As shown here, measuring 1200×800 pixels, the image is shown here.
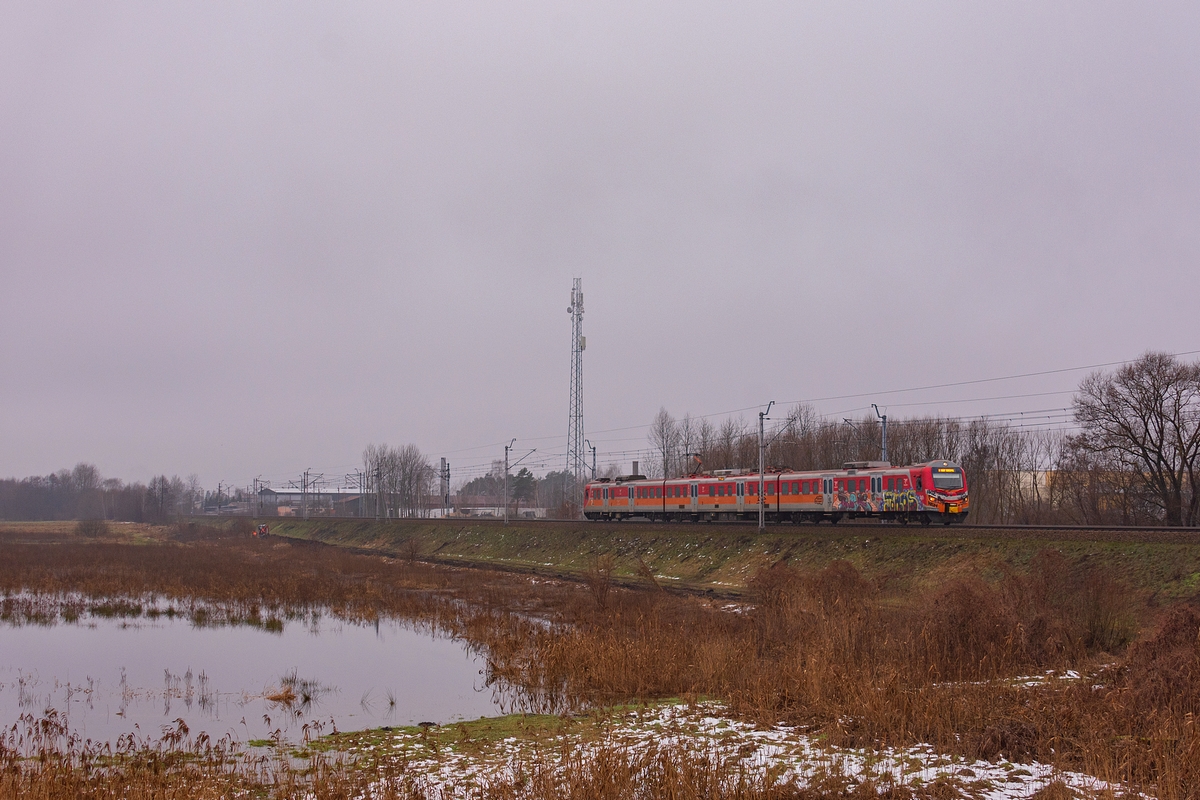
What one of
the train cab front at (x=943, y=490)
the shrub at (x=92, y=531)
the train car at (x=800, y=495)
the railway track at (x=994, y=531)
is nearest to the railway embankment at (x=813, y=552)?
the railway track at (x=994, y=531)

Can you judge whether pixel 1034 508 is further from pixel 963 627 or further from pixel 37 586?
pixel 37 586

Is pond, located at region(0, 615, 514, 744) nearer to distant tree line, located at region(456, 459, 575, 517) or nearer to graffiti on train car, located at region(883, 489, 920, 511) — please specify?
graffiti on train car, located at region(883, 489, 920, 511)

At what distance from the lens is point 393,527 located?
94.3 metres

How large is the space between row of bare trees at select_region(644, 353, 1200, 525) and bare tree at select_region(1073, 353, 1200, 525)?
58mm

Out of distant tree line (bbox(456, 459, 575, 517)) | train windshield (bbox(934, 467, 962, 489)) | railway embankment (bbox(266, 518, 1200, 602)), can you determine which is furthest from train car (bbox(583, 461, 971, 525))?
distant tree line (bbox(456, 459, 575, 517))

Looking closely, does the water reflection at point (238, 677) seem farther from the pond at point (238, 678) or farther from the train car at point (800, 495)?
the train car at point (800, 495)

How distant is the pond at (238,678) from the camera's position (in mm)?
17766

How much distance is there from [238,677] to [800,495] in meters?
34.3

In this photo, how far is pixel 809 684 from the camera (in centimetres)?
1508

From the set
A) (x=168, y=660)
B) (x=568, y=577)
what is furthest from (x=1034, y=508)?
(x=168, y=660)

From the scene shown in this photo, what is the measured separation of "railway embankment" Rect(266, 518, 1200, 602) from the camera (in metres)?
28.0

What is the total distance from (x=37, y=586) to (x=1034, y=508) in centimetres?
6435

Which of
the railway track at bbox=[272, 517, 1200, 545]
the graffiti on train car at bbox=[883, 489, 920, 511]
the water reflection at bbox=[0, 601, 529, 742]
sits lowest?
the water reflection at bbox=[0, 601, 529, 742]

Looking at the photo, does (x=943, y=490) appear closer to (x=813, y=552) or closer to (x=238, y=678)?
(x=813, y=552)
